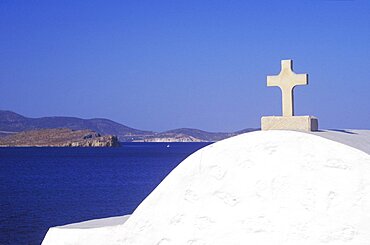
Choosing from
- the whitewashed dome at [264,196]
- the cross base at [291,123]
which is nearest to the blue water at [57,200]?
the whitewashed dome at [264,196]

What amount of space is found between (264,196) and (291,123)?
1089 mm

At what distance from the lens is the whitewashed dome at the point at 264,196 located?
245 inches

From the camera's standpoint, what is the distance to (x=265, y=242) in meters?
6.48

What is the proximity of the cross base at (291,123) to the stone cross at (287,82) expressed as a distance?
0.17m

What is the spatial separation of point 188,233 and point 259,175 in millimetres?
989

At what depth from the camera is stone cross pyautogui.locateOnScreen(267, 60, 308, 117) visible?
7.44m

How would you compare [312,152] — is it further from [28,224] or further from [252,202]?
[28,224]

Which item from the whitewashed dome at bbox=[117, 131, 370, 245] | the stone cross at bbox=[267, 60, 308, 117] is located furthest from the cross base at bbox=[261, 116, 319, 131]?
the whitewashed dome at bbox=[117, 131, 370, 245]

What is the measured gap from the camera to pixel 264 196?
6.55 metres

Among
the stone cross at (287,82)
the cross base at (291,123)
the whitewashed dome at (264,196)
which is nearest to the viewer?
the whitewashed dome at (264,196)

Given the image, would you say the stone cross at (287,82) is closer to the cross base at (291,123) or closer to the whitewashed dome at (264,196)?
the cross base at (291,123)

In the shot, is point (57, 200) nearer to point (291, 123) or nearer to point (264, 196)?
point (291, 123)

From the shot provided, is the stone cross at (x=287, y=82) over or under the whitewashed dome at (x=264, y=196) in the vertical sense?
over

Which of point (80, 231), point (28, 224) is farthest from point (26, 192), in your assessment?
point (80, 231)
